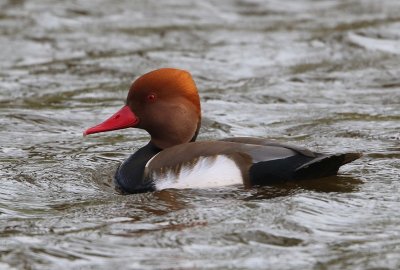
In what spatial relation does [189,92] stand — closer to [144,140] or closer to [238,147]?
[238,147]

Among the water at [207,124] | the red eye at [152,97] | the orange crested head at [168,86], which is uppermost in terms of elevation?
the orange crested head at [168,86]

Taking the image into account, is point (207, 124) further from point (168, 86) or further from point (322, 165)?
point (322, 165)

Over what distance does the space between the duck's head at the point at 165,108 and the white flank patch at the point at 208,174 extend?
466mm

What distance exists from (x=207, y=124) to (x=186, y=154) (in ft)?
9.25

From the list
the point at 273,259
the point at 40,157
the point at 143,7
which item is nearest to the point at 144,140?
the point at 40,157

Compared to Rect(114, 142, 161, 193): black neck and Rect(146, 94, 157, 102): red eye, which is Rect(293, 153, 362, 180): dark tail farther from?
Rect(146, 94, 157, 102): red eye

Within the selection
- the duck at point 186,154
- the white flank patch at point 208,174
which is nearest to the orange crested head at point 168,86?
the duck at point 186,154

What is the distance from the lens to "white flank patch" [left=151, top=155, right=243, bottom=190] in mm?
6805

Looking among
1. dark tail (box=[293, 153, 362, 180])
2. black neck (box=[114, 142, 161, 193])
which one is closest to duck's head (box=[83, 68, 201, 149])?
black neck (box=[114, 142, 161, 193])

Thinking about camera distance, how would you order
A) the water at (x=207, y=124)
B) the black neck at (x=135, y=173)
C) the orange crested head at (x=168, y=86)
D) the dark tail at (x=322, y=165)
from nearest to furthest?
the water at (x=207, y=124) → the dark tail at (x=322, y=165) → the black neck at (x=135, y=173) → the orange crested head at (x=168, y=86)

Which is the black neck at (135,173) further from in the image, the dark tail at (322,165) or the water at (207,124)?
the dark tail at (322,165)

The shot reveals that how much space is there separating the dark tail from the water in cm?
10

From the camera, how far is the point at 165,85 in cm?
721

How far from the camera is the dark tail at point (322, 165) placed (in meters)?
6.73
